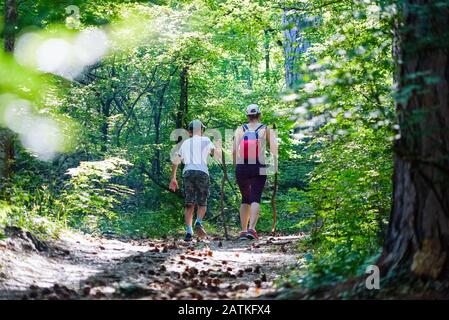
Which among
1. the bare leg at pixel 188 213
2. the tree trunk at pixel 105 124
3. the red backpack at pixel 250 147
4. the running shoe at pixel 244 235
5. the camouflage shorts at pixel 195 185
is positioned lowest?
the running shoe at pixel 244 235

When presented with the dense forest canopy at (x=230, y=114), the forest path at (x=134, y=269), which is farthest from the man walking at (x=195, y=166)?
the forest path at (x=134, y=269)

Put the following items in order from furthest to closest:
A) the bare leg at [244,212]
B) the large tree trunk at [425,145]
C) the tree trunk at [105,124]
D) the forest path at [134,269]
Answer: the tree trunk at [105,124] → the bare leg at [244,212] → the forest path at [134,269] → the large tree trunk at [425,145]

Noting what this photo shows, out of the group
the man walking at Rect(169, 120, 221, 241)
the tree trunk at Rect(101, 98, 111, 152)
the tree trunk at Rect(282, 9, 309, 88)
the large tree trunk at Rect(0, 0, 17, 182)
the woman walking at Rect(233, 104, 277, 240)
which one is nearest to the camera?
the large tree trunk at Rect(0, 0, 17, 182)

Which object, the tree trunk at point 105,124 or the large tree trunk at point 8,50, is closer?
the large tree trunk at point 8,50

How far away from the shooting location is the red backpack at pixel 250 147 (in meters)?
10.3

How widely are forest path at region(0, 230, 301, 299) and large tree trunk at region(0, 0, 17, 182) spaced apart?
1412 mm

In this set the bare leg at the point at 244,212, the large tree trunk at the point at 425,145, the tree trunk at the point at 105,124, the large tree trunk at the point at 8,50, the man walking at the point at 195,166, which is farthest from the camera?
the tree trunk at the point at 105,124

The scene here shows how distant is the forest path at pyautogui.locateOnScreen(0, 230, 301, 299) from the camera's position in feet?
17.7

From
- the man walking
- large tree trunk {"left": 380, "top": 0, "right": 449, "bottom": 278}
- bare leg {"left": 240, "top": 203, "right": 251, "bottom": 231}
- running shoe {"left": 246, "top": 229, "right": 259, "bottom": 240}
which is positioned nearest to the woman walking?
bare leg {"left": 240, "top": 203, "right": 251, "bottom": 231}

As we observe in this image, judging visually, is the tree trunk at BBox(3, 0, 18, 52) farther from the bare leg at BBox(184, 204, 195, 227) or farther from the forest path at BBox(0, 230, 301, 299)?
the bare leg at BBox(184, 204, 195, 227)

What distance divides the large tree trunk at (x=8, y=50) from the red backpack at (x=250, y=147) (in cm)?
A: 385

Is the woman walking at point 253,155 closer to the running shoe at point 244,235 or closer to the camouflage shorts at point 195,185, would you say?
the running shoe at point 244,235

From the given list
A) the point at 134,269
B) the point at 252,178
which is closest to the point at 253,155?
the point at 252,178

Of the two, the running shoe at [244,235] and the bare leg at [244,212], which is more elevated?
the bare leg at [244,212]
